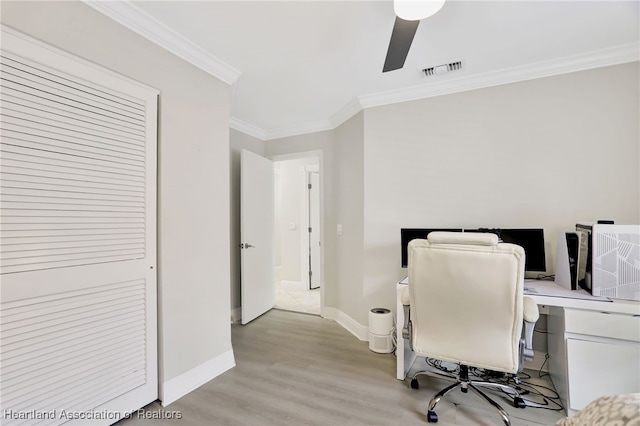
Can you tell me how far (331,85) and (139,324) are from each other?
248 centimetres

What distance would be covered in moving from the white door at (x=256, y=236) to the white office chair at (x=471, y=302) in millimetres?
2235

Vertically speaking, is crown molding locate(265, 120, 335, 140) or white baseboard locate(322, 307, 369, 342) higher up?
crown molding locate(265, 120, 335, 140)

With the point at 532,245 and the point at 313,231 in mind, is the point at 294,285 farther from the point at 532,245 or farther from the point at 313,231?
the point at 532,245

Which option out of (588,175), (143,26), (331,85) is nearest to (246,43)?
(143,26)

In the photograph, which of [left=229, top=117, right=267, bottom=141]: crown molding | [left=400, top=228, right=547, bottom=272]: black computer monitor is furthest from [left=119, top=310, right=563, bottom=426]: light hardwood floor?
[left=229, top=117, right=267, bottom=141]: crown molding

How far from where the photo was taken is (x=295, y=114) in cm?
349

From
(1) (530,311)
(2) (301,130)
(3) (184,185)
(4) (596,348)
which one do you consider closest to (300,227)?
(2) (301,130)

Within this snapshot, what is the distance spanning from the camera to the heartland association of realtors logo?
1.36 meters

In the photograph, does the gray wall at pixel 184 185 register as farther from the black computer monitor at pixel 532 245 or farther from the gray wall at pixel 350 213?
the black computer monitor at pixel 532 245

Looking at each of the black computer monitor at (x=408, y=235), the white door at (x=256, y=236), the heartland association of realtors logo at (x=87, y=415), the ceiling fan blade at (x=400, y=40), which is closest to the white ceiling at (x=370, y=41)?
the ceiling fan blade at (x=400, y=40)

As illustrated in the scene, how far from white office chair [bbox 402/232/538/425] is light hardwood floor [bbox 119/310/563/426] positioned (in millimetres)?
253

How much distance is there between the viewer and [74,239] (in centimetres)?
156

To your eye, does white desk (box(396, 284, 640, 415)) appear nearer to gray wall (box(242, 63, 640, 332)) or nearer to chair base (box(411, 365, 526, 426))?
chair base (box(411, 365, 526, 426))

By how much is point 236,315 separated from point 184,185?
2.10m
